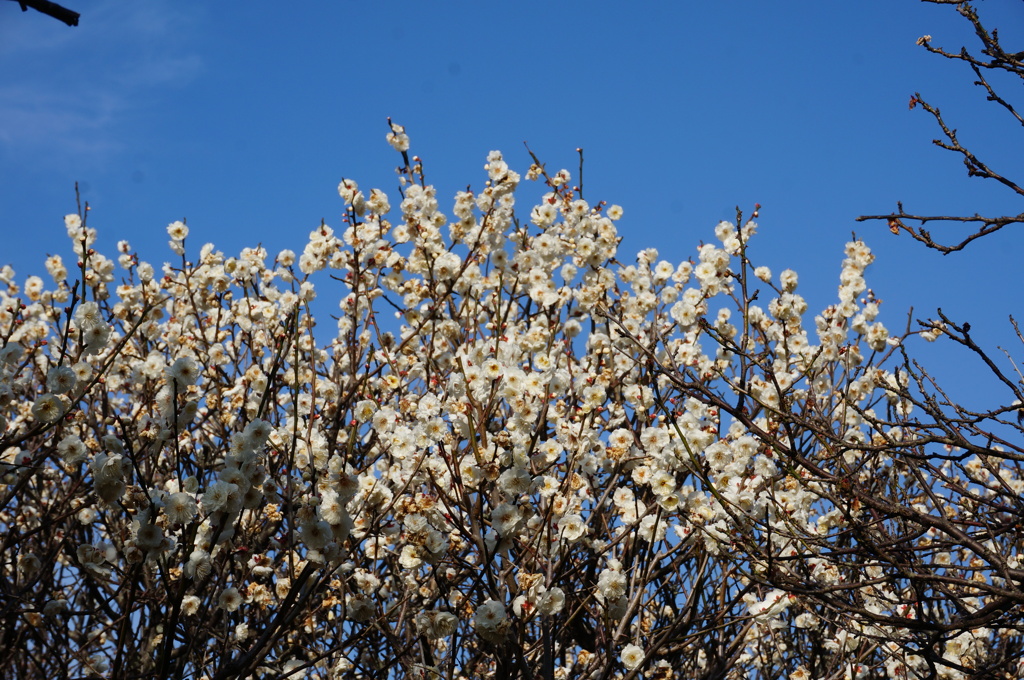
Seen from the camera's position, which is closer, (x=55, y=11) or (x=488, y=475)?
(x=55, y=11)

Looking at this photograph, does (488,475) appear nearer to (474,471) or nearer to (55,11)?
(474,471)

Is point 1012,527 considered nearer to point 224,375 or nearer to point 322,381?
point 322,381

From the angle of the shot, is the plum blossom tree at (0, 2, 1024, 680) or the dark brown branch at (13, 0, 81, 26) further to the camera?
the plum blossom tree at (0, 2, 1024, 680)

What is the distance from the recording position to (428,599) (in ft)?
18.3

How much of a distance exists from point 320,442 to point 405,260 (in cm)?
226

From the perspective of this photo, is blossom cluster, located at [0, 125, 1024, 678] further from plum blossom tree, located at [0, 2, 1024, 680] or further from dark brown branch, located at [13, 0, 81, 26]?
dark brown branch, located at [13, 0, 81, 26]

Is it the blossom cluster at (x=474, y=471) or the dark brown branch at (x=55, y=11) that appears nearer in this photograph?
the dark brown branch at (x=55, y=11)

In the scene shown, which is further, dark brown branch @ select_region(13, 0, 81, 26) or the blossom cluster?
the blossom cluster

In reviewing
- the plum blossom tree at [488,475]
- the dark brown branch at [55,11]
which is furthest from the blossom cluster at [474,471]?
the dark brown branch at [55,11]

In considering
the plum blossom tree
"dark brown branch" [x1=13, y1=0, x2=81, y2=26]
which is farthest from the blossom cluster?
"dark brown branch" [x1=13, y1=0, x2=81, y2=26]

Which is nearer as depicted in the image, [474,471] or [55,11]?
[55,11]

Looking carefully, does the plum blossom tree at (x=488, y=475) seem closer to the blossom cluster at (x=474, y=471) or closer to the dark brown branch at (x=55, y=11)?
the blossom cluster at (x=474, y=471)

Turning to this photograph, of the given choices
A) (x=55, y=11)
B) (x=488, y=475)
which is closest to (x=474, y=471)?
(x=488, y=475)

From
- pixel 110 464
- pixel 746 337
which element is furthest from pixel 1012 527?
pixel 110 464
